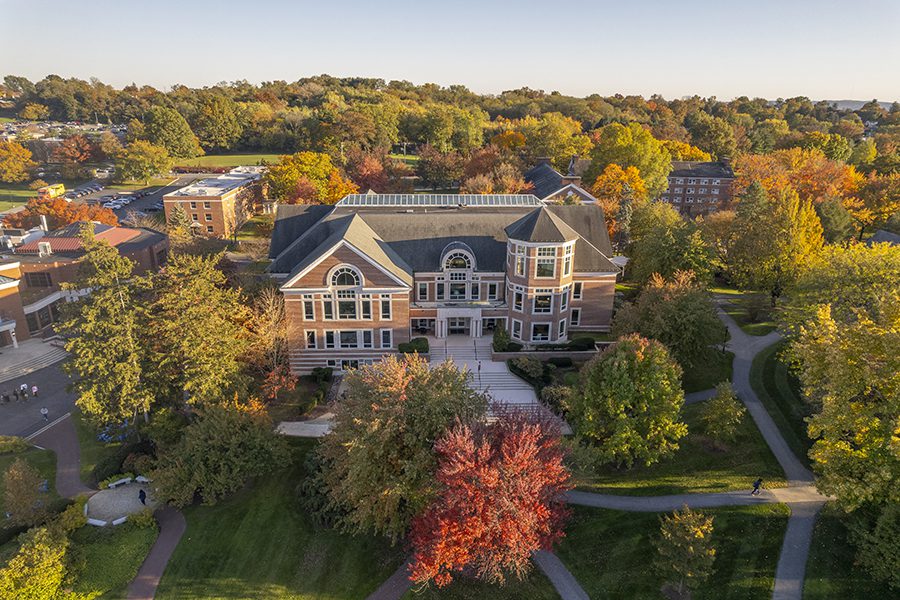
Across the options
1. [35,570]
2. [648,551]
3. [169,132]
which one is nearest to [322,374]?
[35,570]

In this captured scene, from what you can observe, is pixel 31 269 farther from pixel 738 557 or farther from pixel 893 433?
pixel 893 433

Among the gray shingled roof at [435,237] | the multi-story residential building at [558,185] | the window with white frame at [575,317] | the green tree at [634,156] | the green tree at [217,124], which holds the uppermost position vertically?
the green tree at [217,124]

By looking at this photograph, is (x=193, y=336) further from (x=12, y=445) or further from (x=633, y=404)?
(x=633, y=404)

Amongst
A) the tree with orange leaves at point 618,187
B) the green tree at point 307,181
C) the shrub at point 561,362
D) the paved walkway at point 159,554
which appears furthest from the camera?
the green tree at point 307,181

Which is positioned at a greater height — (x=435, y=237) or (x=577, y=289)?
(x=435, y=237)

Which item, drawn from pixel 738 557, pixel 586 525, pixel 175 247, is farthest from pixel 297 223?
pixel 738 557

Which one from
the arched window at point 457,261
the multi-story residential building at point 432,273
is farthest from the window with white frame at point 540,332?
the arched window at point 457,261

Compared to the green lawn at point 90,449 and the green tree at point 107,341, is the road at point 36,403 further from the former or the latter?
the green tree at point 107,341
